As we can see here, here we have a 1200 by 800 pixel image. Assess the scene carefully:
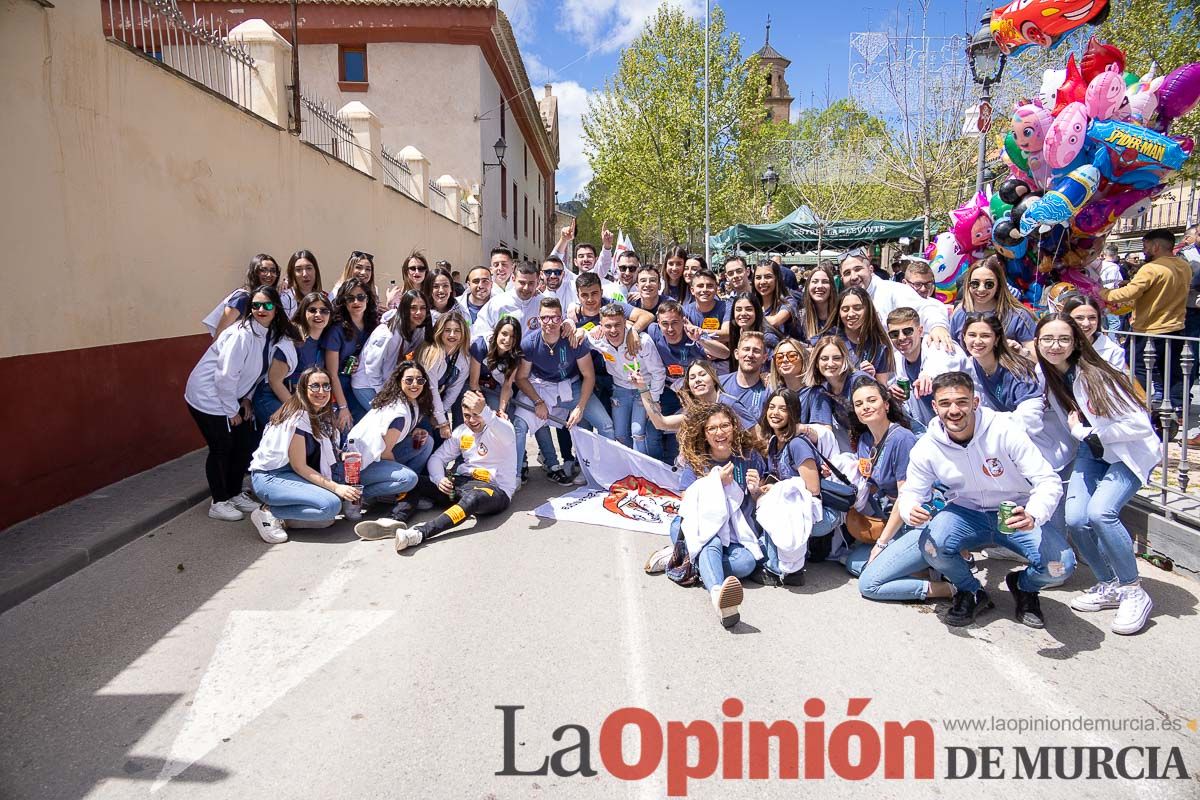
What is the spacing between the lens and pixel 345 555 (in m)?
4.86

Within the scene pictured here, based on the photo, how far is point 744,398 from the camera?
524 centimetres

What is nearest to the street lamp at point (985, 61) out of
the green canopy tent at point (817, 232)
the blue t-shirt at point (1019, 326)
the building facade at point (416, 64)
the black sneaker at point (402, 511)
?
the blue t-shirt at point (1019, 326)

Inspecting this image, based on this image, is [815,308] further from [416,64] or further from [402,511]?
[416,64]

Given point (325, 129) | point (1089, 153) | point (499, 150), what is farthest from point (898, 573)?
point (499, 150)

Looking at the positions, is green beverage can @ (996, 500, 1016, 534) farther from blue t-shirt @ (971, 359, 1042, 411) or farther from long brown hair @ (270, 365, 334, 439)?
long brown hair @ (270, 365, 334, 439)

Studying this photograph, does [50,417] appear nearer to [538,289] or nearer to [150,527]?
[150,527]

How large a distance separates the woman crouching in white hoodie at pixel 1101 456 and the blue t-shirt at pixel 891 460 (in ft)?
2.76

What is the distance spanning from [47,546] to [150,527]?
28.3 inches

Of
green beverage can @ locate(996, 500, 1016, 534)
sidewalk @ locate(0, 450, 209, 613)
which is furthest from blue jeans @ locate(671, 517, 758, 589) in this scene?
sidewalk @ locate(0, 450, 209, 613)

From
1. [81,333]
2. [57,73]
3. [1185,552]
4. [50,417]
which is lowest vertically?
[1185,552]

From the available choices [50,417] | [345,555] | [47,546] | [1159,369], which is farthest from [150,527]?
[1159,369]

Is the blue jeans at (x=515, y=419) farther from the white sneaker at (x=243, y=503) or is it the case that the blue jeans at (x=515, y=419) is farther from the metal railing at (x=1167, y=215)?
the metal railing at (x=1167, y=215)

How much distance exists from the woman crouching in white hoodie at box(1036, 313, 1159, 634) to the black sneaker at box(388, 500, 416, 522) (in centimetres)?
427

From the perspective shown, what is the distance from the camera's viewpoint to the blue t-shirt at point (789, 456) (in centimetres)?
447
